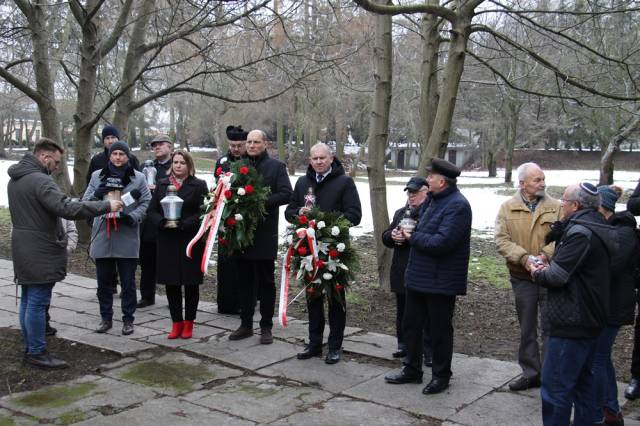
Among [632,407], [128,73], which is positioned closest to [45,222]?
[632,407]

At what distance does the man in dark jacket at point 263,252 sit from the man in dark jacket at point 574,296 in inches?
117

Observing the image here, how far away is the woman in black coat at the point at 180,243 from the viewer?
6730 millimetres

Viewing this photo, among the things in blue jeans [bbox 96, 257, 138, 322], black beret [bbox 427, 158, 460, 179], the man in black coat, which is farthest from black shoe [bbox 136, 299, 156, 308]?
black beret [bbox 427, 158, 460, 179]

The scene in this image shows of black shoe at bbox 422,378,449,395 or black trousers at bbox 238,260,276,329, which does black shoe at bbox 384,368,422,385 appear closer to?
black shoe at bbox 422,378,449,395

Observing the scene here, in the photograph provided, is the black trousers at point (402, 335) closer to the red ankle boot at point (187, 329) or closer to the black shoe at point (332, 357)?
the black shoe at point (332, 357)

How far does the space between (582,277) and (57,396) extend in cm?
387

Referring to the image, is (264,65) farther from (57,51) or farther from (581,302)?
(581,302)

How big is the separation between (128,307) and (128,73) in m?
6.32

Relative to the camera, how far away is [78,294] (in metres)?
8.94

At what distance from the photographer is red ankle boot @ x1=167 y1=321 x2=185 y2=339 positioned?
22.6ft

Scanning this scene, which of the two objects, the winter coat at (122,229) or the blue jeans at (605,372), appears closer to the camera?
the blue jeans at (605,372)

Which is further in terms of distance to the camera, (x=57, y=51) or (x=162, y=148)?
(x=57, y=51)

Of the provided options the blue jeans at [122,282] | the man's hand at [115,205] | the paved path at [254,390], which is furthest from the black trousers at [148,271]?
the man's hand at [115,205]

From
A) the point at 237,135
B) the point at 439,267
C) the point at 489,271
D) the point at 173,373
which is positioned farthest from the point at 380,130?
the point at 173,373
